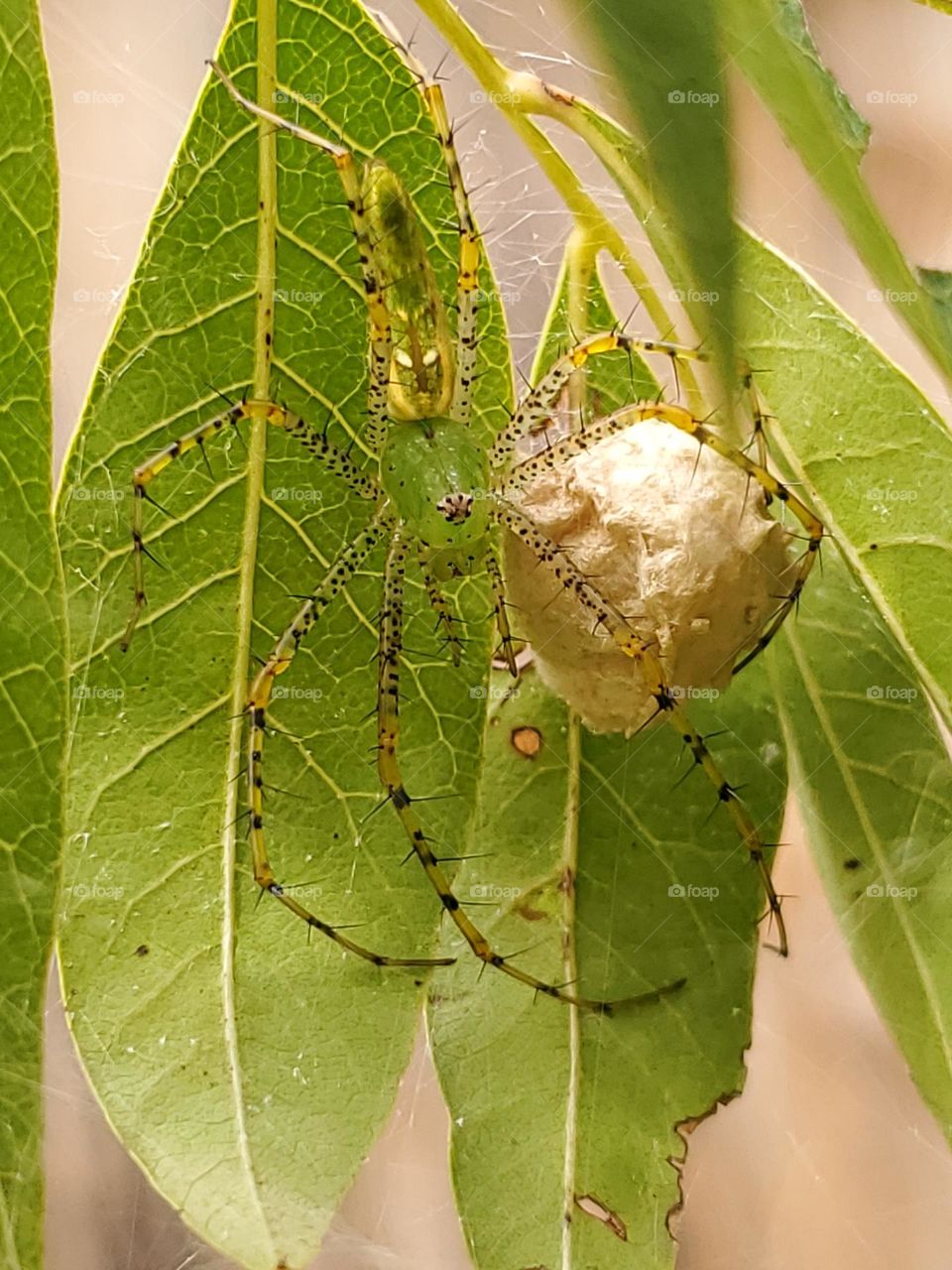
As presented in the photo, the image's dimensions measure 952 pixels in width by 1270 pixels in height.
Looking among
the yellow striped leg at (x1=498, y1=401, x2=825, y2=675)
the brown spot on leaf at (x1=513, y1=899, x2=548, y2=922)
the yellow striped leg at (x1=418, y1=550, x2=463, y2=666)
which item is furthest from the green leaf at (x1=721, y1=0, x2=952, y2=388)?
the brown spot on leaf at (x1=513, y1=899, x2=548, y2=922)

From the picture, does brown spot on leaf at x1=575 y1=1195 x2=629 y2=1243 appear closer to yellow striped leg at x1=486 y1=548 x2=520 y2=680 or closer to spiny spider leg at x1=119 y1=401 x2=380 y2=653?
yellow striped leg at x1=486 y1=548 x2=520 y2=680

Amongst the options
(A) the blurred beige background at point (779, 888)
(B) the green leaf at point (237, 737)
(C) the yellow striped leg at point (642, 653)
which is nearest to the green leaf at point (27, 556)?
(B) the green leaf at point (237, 737)

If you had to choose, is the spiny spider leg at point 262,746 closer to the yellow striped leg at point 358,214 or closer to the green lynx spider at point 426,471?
the green lynx spider at point 426,471

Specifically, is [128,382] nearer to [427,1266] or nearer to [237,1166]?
[237,1166]

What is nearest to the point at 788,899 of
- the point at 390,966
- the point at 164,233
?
the point at 390,966

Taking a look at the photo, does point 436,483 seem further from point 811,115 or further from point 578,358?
point 811,115

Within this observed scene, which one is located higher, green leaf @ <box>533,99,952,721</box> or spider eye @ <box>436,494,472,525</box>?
green leaf @ <box>533,99,952,721</box>
